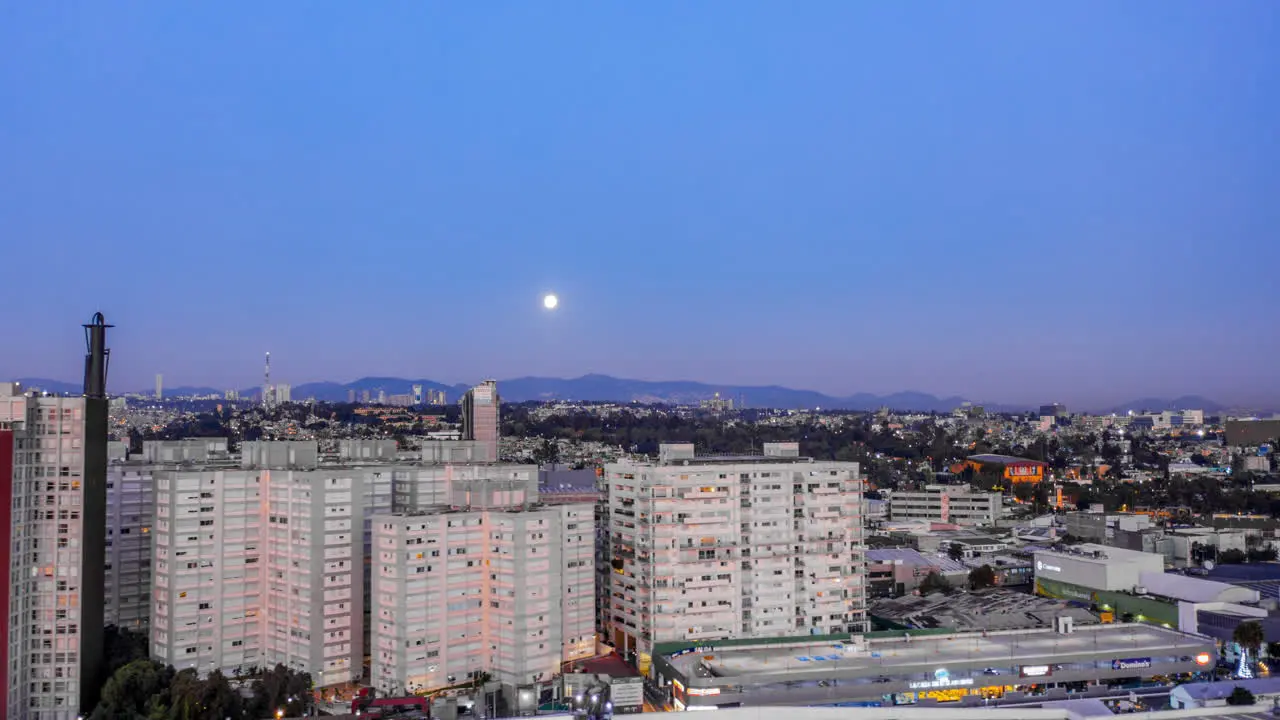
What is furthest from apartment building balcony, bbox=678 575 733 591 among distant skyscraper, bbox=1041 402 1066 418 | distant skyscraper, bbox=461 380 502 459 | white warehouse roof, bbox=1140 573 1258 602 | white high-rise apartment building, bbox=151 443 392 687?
distant skyscraper, bbox=1041 402 1066 418

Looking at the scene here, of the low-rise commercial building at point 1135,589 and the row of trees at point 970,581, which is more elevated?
the low-rise commercial building at point 1135,589

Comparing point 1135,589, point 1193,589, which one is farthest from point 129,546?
point 1193,589

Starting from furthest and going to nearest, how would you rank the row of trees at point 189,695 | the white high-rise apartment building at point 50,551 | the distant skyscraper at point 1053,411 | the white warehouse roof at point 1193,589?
the distant skyscraper at point 1053,411 → the white warehouse roof at point 1193,589 → the white high-rise apartment building at point 50,551 → the row of trees at point 189,695

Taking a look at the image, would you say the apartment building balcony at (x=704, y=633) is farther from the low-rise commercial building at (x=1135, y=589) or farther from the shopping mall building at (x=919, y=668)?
the low-rise commercial building at (x=1135, y=589)

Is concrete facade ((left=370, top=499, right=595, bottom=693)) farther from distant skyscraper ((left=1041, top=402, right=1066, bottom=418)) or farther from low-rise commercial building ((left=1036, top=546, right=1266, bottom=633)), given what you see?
distant skyscraper ((left=1041, top=402, right=1066, bottom=418))

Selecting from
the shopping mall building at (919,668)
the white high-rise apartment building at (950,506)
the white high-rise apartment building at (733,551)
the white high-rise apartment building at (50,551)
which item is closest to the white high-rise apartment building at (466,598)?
the white high-rise apartment building at (733,551)

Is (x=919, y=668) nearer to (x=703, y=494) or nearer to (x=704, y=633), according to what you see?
(x=704, y=633)
